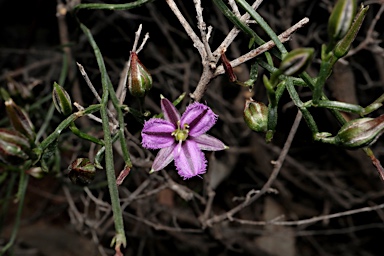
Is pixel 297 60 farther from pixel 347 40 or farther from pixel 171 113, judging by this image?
pixel 171 113

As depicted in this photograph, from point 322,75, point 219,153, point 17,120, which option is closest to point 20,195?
point 17,120

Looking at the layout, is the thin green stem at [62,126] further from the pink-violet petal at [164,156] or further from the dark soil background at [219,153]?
the dark soil background at [219,153]

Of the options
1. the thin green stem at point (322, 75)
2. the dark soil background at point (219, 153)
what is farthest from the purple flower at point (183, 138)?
the dark soil background at point (219, 153)

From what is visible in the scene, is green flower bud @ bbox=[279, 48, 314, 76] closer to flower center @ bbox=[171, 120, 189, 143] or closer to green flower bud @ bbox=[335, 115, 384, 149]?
green flower bud @ bbox=[335, 115, 384, 149]

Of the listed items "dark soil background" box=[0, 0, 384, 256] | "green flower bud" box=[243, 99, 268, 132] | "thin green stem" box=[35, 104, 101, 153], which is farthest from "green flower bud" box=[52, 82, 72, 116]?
"dark soil background" box=[0, 0, 384, 256]

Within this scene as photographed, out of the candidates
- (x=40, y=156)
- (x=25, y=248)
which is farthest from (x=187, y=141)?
(x=25, y=248)

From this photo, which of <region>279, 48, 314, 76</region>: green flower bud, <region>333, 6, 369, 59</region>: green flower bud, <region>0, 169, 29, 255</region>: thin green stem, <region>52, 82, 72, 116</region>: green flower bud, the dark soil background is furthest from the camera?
the dark soil background
